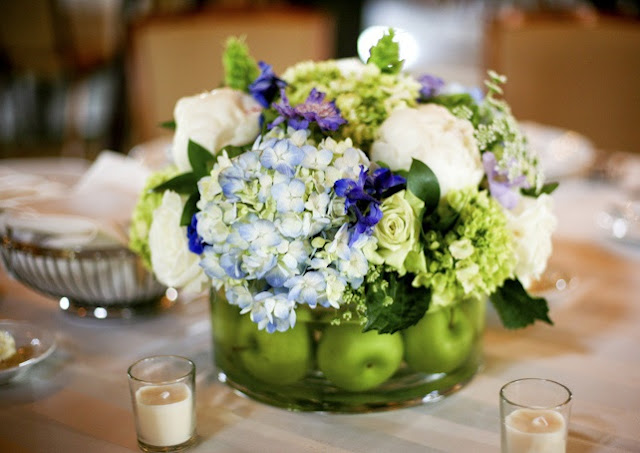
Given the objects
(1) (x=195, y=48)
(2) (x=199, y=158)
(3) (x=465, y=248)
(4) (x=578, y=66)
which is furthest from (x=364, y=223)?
(4) (x=578, y=66)

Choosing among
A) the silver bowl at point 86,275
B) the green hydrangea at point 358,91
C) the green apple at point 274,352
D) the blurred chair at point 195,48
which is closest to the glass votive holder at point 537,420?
the green apple at point 274,352

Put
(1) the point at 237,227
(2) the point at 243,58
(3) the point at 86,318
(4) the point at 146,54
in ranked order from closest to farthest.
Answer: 1. (1) the point at 237,227
2. (2) the point at 243,58
3. (3) the point at 86,318
4. (4) the point at 146,54

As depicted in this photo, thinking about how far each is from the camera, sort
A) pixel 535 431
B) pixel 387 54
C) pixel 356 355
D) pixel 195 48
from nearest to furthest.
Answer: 1. pixel 535 431
2. pixel 356 355
3. pixel 387 54
4. pixel 195 48

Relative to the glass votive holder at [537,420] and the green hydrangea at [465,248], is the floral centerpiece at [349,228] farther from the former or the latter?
the glass votive holder at [537,420]

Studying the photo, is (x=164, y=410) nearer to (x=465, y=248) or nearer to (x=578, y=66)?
(x=465, y=248)

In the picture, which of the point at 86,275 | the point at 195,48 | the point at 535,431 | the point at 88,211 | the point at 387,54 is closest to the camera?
the point at 535,431

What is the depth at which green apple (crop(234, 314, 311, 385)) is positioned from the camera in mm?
861

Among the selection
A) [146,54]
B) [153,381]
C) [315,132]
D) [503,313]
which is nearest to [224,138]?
[315,132]

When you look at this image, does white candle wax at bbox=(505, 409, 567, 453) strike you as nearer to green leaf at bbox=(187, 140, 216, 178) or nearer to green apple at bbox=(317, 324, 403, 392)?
green apple at bbox=(317, 324, 403, 392)

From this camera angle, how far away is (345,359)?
851 mm

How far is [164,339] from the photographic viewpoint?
110 cm

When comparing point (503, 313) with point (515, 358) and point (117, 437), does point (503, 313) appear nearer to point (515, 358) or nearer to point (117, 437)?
point (515, 358)

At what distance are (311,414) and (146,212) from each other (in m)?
0.32

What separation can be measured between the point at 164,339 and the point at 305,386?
30 centimetres
